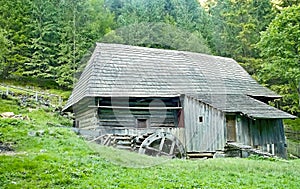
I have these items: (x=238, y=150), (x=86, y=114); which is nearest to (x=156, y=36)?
(x=238, y=150)

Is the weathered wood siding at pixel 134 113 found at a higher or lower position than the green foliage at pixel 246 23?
lower

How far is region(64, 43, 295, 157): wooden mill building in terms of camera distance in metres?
14.0

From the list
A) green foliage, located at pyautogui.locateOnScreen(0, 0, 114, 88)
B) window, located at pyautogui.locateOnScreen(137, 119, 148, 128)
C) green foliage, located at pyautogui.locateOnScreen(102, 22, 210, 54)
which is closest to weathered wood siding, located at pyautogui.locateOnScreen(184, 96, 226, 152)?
window, located at pyautogui.locateOnScreen(137, 119, 148, 128)

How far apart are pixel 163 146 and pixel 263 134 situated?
5.46 meters

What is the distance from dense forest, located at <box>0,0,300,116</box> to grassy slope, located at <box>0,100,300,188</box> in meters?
2.91

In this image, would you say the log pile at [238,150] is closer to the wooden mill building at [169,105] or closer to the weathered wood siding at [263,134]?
the wooden mill building at [169,105]

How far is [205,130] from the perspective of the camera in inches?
555

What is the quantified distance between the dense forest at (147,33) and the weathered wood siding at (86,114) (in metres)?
1.15

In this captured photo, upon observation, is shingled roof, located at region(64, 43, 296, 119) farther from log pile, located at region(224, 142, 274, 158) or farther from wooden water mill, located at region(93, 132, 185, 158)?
log pile, located at region(224, 142, 274, 158)

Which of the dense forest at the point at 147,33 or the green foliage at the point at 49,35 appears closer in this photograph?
the dense forest at the point at 147,33

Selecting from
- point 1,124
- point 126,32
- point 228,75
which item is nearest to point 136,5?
point 126,32

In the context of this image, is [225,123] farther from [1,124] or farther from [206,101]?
[1,124]

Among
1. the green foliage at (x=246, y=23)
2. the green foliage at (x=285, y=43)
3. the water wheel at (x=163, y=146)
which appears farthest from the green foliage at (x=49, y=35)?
the green foliage at (x=246, y=23)

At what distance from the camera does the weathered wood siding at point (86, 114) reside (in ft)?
47.3
